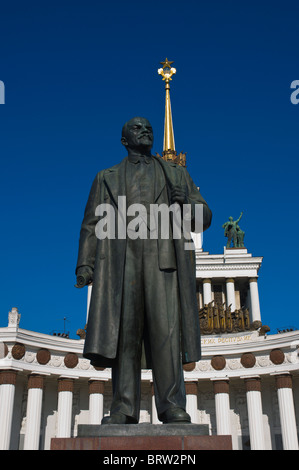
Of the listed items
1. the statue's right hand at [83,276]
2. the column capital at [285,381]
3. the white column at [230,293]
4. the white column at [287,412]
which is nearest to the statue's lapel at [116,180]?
the statue's right hand at [83,276]

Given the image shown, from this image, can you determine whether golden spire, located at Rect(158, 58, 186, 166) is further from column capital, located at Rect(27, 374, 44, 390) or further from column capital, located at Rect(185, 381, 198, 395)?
column capital, located at Rect(27, 374, 44, 390)

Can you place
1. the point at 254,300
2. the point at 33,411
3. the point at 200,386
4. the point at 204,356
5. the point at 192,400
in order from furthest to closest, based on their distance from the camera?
the point at 254,300 → the point at 200,386 → the point at 204,356 → the point at 192,400 → the point at 33,411

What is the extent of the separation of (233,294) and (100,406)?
819 inches

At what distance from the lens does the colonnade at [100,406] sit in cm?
3231

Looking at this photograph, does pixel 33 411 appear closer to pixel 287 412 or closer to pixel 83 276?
pixel 287 412

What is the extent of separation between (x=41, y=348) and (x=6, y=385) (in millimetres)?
3578

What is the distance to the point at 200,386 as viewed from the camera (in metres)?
39.1

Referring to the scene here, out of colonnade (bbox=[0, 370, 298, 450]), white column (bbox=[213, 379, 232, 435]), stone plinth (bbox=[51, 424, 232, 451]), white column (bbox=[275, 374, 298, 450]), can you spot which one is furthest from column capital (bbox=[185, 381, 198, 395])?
stone plinth (bbox=[51, 424, 232, 451])

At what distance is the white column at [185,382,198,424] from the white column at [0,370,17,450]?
11408 mm

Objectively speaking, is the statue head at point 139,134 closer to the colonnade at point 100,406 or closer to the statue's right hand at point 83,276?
the statue's right hand at point 83,276

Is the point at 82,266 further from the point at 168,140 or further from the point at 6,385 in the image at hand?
the point at 168,140

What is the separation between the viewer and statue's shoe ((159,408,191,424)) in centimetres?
520

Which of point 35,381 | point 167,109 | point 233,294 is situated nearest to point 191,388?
point 35,381

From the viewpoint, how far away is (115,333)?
5660 mm
